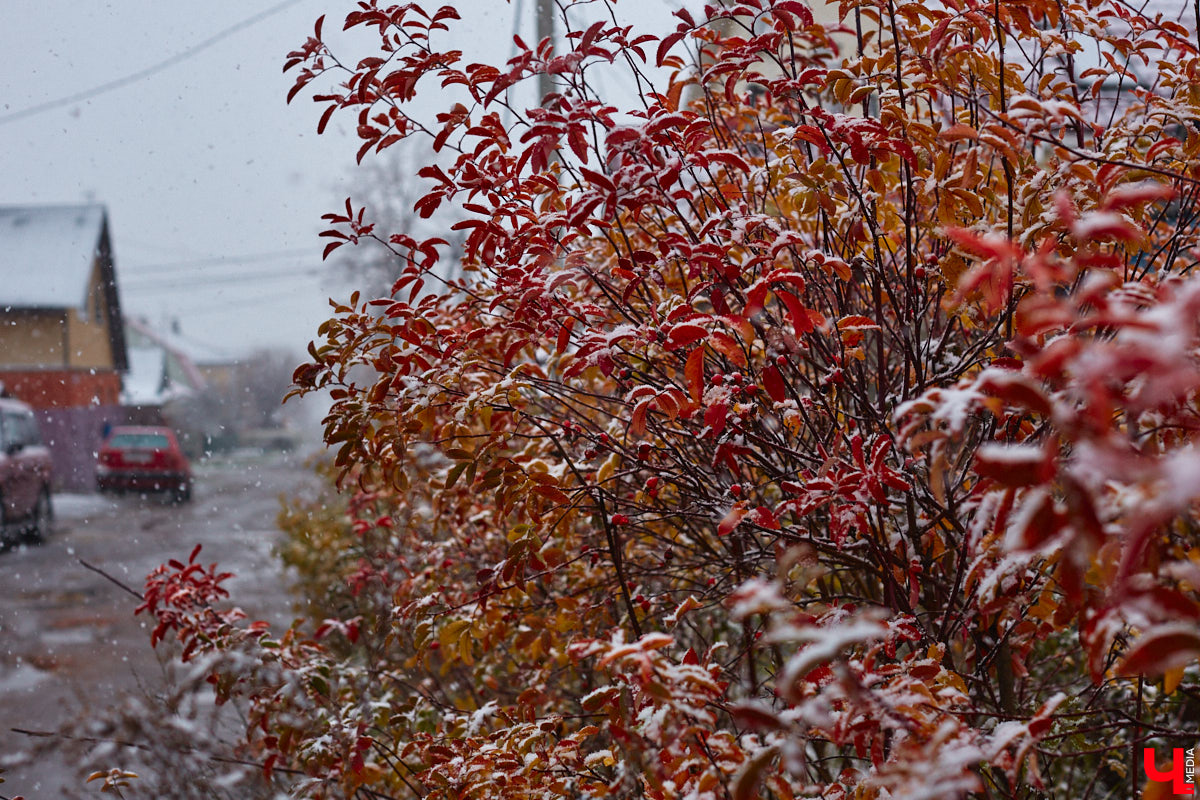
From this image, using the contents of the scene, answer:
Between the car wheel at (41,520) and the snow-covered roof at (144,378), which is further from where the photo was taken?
the snow-covered roof at (144,378)

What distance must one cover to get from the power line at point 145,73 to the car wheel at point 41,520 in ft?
6.31

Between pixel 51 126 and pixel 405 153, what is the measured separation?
190 centimetres

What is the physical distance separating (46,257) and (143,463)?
4.23ft

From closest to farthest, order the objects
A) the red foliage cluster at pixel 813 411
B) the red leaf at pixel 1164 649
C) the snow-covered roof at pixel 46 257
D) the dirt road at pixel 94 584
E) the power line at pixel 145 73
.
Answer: the red leaf at pixel 1164 649 < the red foliage cluster at pixel 813 411 < the power line at pixel 145 73 < the dirt road at pixel 94 584 < the snow-covered roof at pixel 46 257

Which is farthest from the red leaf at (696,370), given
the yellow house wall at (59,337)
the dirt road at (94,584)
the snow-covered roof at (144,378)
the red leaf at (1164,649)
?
the yellow house wall at (59,337)

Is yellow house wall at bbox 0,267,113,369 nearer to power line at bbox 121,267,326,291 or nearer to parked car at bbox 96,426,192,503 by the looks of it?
power line at bbox 121,267,326,291

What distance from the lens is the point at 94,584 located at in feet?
15.0

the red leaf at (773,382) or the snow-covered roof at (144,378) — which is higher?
the snow-covered roof at (144,378)

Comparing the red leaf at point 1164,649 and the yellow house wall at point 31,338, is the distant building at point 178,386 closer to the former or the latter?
the yellow house wall at point 31,338

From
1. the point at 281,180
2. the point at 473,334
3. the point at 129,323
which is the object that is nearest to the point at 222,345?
the point at 129,323

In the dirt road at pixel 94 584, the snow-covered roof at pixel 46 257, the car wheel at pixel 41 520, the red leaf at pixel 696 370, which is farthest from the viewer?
the snow-covered roof at pixel 46 257

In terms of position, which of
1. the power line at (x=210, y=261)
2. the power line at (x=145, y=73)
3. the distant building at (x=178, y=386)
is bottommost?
the distant building at (x=178, y=386)

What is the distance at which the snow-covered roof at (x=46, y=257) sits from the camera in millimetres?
4457
